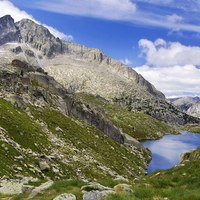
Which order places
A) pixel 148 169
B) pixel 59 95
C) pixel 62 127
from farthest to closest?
pixel 148 169 → pixel 59 95 → pixel 62 127

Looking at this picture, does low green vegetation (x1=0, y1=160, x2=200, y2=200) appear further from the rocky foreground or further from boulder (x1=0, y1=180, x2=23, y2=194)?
boulder (x1=0, y1=180, x2=23, y2=194)

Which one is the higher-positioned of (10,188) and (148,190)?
(148,190)

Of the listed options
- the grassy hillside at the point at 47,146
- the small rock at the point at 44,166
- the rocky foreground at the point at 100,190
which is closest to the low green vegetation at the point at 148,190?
the rocky foreground at the point at 100,190

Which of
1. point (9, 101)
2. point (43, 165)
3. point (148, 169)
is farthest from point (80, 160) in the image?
point (148, 169)

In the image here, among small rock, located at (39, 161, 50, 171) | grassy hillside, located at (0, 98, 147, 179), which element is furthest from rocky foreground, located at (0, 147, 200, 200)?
small rock, located at (39, 161, 50, 171)

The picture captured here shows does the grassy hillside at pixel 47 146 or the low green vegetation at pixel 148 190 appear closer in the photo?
the low green vegetation at pixel 148 190

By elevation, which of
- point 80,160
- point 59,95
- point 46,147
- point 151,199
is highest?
point 59,95

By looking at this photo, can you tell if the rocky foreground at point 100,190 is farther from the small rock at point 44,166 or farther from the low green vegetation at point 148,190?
the small rock at point 44,166

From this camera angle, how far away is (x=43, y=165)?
30219 mm

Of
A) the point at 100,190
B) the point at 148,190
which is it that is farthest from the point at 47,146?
the point at 148,190

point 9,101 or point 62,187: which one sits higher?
point 9,101

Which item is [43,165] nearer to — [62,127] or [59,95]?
[62,127]

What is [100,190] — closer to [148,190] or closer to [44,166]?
[148,190]

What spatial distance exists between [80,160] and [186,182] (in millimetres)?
29210
